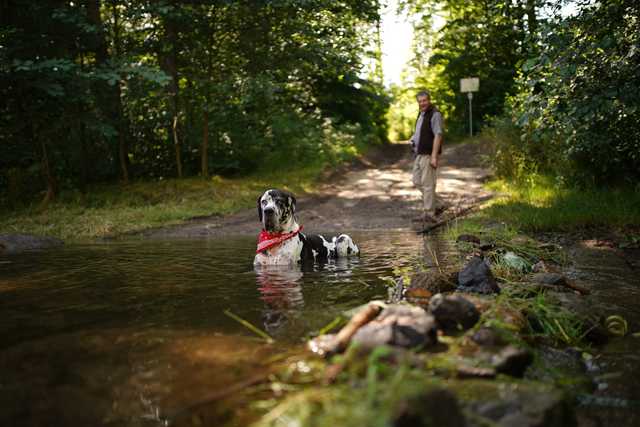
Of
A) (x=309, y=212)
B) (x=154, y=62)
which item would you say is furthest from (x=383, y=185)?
(x=154, y=62)

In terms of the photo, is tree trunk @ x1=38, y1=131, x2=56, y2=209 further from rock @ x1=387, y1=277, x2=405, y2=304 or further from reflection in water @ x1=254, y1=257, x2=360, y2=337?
rock @ x1=387, y1=277, x2=405, y2=304

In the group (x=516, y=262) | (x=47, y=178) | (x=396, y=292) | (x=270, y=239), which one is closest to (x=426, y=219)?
(x=270, y=239)

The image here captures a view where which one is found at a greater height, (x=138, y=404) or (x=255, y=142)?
(x=255, y=142)

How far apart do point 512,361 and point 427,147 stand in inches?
319

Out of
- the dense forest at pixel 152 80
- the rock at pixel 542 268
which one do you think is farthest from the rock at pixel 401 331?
the dense forest at pixel 152 80

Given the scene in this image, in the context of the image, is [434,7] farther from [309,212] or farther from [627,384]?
[627,384]

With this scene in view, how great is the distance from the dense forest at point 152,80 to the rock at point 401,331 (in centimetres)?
1081

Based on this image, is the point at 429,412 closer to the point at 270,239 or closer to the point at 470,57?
the point at 270,239

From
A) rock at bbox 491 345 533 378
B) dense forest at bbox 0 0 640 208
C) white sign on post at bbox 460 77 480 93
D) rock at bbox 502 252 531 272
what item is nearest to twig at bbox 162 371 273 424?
rock at bbox 491 345 533 378

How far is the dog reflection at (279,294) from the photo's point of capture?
13.2 ft

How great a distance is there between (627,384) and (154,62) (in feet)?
55.0

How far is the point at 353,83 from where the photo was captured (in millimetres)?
24516

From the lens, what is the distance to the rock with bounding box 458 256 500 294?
4.37 meters

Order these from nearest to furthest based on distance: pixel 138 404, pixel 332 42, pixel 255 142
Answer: pixel 138 404 → pixel 332 42 → pixel 255 142
